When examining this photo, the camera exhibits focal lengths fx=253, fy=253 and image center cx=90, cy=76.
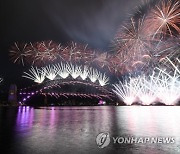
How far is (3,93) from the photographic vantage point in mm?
131500

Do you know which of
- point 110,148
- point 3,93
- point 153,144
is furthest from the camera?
point 3,93

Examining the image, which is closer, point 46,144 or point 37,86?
point 46,144

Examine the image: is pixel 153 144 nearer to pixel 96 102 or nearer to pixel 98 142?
pixel 98 142

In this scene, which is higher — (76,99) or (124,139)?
(76,99)

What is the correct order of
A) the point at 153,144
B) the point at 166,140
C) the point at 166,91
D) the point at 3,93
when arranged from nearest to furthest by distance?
the point at 153,144 < the point at 166,140 < the point at 166,91 < the point at 3,93

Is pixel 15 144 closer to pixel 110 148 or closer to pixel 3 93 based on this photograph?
pixel 110 148

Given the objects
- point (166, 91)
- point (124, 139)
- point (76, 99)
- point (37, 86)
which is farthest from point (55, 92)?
point (124, 139)

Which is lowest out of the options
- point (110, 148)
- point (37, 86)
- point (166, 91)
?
point (110, 148)

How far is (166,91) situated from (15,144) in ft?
112

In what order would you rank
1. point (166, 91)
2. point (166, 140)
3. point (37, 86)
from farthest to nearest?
point (37, 86) → point (166, 91) → point (166, 140)

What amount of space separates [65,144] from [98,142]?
1697 millimetres

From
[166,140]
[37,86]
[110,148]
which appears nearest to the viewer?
[110,148]

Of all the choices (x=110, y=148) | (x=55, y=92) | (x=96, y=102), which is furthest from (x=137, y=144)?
(x=96, y=102)

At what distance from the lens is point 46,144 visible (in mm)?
12516
